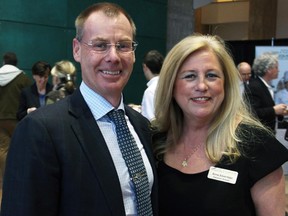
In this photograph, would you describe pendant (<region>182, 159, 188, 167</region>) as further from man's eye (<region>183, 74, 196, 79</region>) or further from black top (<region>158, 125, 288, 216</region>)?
man's eye (<region>183, 74, 196, 79</region>)

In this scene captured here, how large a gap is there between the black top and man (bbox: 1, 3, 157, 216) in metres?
0.20

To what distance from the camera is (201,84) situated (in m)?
1.84

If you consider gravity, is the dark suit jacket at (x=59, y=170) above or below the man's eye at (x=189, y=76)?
below

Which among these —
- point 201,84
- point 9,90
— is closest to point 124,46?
point 201,84

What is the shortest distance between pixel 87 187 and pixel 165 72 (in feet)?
2.59

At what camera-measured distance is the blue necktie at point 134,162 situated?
61.2 inches

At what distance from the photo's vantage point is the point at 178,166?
1.94 meters

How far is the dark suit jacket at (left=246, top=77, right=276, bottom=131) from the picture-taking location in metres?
4.52

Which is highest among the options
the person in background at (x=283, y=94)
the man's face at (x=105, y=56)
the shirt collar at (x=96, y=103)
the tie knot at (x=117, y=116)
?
the man's face at (x=105, y=56)

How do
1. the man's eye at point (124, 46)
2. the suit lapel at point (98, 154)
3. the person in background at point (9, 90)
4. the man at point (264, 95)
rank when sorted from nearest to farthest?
the suit lapel at point (98, 154) < the man's eye at point (124, 46) < the man at point (264, 95) < the person in background at point (9, 90)

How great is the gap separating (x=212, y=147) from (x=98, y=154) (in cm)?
64

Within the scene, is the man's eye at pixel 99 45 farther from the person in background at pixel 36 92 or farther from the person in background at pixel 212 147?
the person in background at pixel 36 92

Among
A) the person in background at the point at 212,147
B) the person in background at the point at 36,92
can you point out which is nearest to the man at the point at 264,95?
the person in background at the point at 36,92

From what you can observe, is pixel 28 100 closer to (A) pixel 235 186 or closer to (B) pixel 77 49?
(B) pixel 77 49
